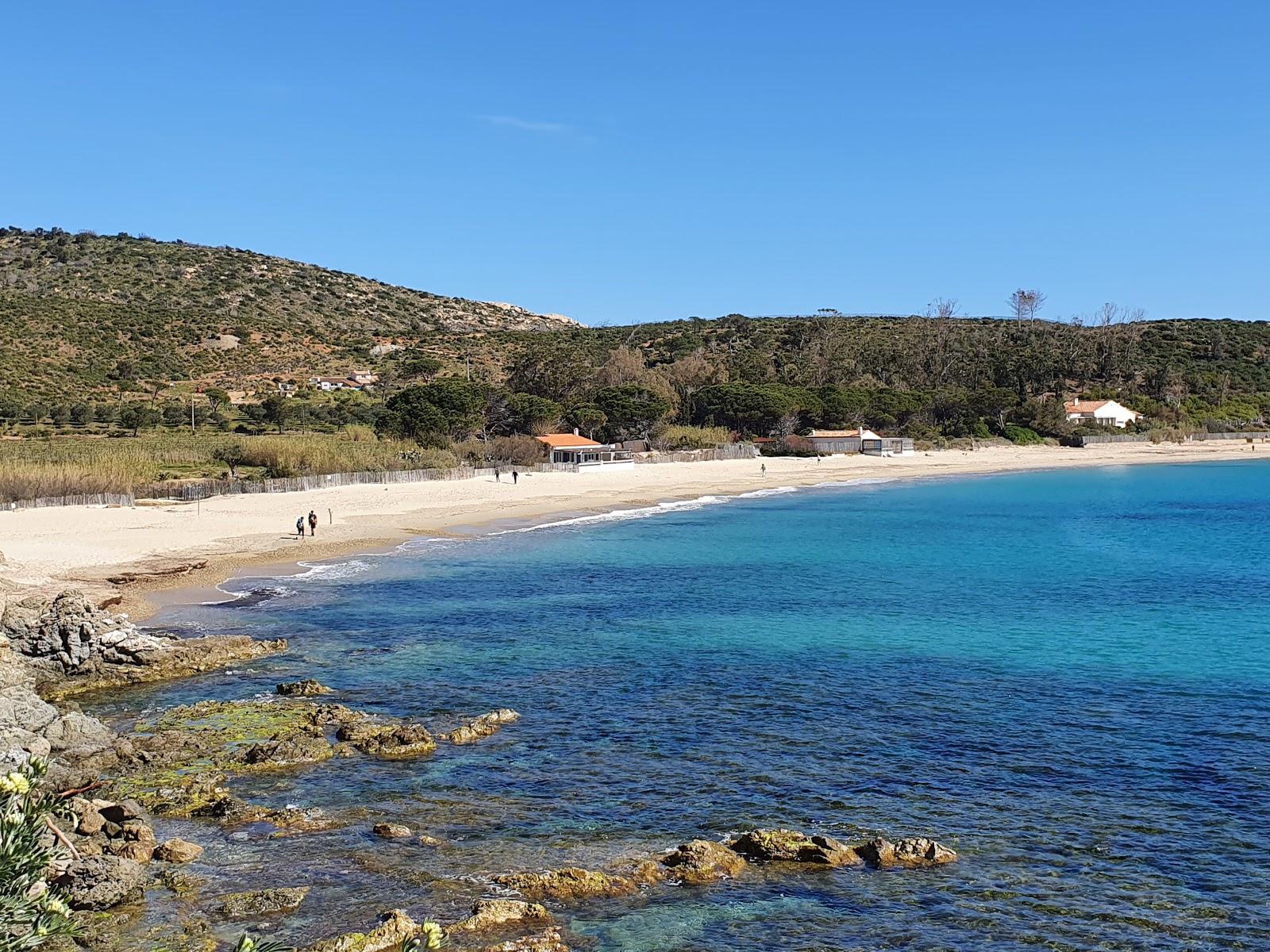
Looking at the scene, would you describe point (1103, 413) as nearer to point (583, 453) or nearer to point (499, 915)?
point (583, 453)

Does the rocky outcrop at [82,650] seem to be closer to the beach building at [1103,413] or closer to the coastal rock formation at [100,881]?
the coastal rock formation at [100,881]

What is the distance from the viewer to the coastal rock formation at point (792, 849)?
39.5 feet

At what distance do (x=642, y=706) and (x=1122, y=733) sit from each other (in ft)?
25.0

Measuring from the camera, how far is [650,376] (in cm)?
9900

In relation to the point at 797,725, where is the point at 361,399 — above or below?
above

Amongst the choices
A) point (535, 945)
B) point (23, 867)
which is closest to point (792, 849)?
point (535, 945)

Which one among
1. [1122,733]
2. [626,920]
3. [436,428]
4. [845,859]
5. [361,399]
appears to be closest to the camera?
[626,920]

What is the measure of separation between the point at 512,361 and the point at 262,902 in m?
102

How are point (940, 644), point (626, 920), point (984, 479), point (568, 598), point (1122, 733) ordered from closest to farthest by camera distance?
1. point (626, 920)
2. point (1122, 733)
3. point (940, 644)
4. point (568, 598)
5. point (984, 479)

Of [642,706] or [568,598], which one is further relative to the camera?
[568,598]

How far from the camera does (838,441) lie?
9106cm

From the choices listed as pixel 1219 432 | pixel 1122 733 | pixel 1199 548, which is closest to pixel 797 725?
pixel 1122 733

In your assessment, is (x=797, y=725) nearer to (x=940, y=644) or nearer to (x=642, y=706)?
(x=642, y=706)

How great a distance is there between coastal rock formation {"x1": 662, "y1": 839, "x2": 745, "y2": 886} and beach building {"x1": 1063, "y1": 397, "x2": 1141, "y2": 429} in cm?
10577
